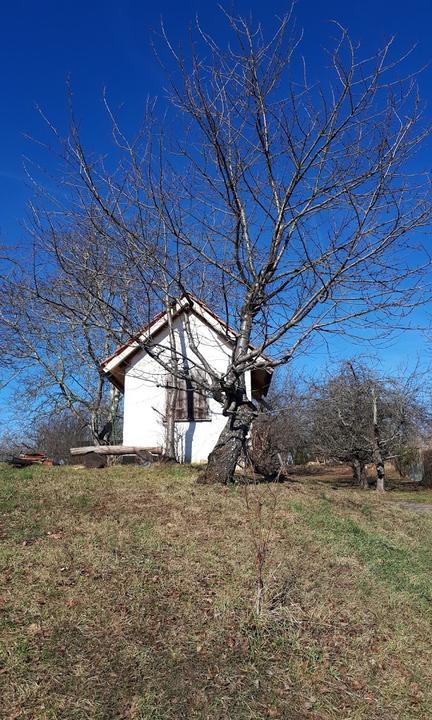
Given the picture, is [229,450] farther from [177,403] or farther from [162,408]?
[162,408]

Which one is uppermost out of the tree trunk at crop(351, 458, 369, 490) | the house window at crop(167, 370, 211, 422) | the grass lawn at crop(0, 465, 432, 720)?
the house window at crop(167, 370, 211, 422)

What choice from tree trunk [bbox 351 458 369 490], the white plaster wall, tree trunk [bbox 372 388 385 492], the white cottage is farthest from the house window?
tree trunk [bbox 351 458 369 490]

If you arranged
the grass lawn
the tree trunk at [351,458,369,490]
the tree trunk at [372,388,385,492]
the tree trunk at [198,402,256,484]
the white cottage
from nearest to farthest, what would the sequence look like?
the grass lawn
the tree trunk at [198,402,256,484]
the white cottage
the tree trunk at [372,388,385,492]
the tree trunk at [351,458,369,490]

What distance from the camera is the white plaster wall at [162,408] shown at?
13.9 metres

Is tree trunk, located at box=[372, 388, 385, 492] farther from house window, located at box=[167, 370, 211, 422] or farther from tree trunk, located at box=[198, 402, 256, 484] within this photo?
tree trunk, located at box=[198, 402, 256, 484]

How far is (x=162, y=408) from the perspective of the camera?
14.4 m

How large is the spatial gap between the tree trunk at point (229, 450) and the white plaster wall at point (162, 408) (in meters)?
4.96

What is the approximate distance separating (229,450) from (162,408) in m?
5.87

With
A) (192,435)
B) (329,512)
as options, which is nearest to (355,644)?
(329,512)

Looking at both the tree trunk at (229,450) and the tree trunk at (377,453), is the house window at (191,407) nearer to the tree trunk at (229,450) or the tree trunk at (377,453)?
the tree trunk at (229,450)

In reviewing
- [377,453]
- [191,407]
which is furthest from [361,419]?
[191,407]

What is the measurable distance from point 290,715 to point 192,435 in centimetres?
1078

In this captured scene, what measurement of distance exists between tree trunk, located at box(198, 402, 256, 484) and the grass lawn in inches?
62.7

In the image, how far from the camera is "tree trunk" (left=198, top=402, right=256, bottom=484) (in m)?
8.59
